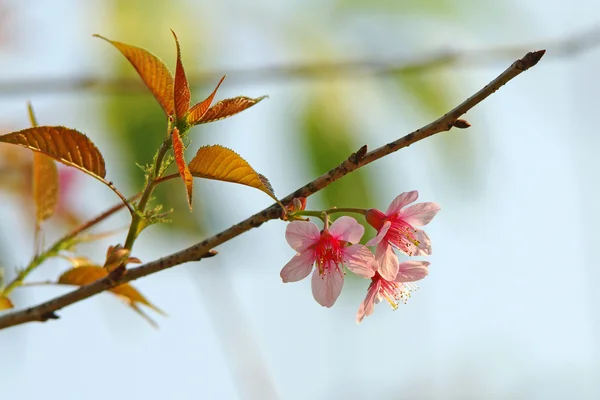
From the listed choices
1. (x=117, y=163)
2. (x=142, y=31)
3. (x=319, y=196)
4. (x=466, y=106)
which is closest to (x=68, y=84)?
(x=117, y=163)

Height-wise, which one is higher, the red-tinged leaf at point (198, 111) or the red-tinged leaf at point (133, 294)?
the red-tinged leaf at point (198, 111)

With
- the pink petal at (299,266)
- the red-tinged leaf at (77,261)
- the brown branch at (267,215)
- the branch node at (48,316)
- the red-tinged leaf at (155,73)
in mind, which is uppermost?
the red-tinged leaf at (155,73)

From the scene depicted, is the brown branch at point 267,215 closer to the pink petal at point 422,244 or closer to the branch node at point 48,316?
the branch node at point 48,316

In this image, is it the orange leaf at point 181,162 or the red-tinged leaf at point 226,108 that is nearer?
the orange leaf at point 181,162

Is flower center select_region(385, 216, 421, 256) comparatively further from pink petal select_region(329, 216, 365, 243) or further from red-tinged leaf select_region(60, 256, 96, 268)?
red-tinged leaf select_region(60, 256, 96, 268)

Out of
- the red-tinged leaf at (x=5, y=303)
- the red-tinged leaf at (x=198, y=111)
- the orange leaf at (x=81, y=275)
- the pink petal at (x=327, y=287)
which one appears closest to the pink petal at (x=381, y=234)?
the pink petal at (x=327, y=287)

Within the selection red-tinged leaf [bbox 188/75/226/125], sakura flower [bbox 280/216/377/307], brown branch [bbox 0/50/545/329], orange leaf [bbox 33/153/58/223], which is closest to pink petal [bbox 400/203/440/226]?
sakura flower [bbox 280/216/377/307]

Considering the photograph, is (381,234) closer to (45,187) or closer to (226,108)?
(226,108)

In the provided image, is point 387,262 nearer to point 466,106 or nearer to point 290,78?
point 466,106

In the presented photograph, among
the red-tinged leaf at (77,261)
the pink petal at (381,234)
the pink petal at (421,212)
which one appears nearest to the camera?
the pink petal at (381,234)
